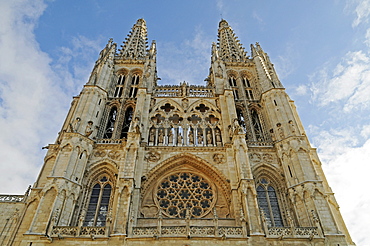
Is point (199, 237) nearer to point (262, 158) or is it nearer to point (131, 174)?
point (131, 174)

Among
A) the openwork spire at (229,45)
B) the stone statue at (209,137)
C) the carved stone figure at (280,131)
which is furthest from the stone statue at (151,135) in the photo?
the openwork spire at (229,45)

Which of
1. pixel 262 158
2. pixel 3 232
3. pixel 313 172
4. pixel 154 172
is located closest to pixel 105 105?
pixel 154 172

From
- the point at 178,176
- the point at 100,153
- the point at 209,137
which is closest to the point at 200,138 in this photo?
the point at 209,137

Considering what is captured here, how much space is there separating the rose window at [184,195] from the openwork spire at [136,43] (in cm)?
1420

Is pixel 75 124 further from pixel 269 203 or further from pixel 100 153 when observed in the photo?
pixel 269 203

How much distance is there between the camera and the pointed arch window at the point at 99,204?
14.9m

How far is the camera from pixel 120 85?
23891mm

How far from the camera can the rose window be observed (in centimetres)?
1559

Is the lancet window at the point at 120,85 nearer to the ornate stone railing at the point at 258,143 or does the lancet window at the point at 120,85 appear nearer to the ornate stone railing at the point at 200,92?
the ornate stone railing at the point at 200,92

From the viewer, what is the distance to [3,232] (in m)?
14.5

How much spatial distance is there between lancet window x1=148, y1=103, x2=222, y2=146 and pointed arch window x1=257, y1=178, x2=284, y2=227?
12.6 ft

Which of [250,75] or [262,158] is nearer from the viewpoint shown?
[262,158]

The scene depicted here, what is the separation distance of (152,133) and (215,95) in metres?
6.17

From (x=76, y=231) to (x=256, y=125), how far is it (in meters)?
14.3
